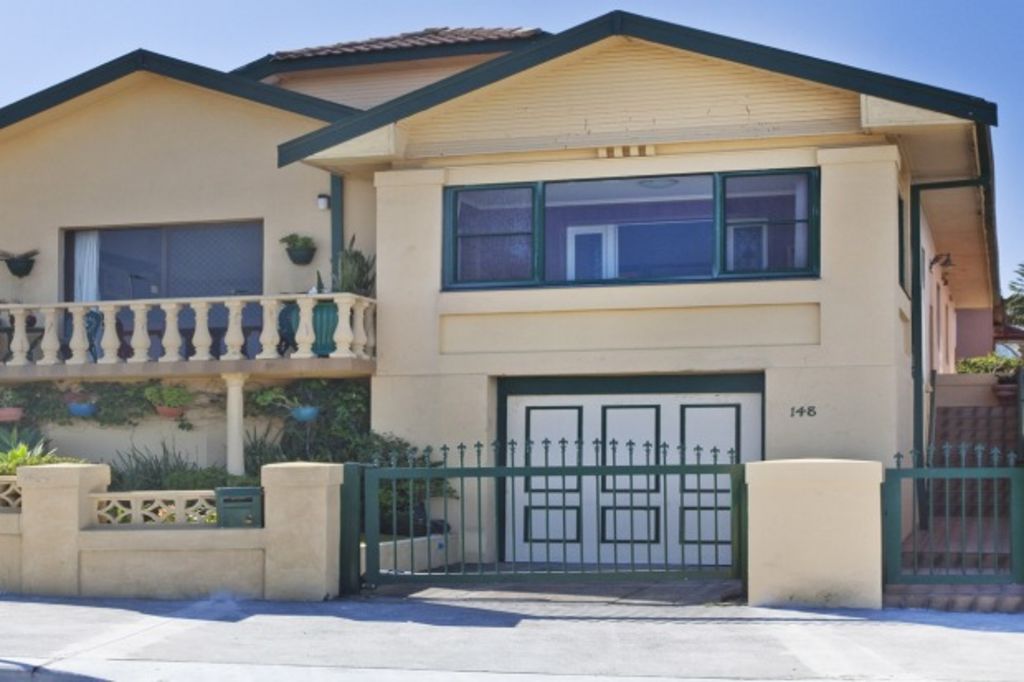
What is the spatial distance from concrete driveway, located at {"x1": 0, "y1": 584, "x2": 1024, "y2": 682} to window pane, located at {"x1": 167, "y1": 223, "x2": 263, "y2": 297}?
21.6 ft

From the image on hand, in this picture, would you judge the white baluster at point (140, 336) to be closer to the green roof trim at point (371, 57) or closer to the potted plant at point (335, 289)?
the potted plant at point (335, 289)

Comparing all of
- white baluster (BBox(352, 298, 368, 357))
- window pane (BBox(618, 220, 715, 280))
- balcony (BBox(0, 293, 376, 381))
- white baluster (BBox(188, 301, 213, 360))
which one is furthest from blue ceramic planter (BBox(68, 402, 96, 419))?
window pane (BBox(618, 220, 715, 280))

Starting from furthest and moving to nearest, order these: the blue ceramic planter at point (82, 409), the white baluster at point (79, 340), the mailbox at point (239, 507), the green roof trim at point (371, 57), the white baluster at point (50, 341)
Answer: the green roof trim at point (371, 57)
the blue ceramic planter at point (82, 409)
the white baluster at point (50, 341)
the white baluster at point (79, 340)
the mailbox at point (239, 507)

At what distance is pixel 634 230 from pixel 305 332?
13.0 ft

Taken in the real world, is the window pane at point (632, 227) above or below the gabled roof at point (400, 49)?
below

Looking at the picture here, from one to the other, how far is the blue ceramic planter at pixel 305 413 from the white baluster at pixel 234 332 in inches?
37.3

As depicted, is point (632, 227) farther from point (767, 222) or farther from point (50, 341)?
point (50, 341)

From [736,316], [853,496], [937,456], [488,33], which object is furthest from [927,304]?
[853,496]

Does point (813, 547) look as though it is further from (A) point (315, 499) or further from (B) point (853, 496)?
(A) point (315, 499)

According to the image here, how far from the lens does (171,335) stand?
17078 millimetres

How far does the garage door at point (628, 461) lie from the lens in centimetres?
1592

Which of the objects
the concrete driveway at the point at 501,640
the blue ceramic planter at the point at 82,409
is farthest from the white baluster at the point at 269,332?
the concrete driveway at the point at 501,640

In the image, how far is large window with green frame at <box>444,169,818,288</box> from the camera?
622 inches

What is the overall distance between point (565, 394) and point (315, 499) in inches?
184
